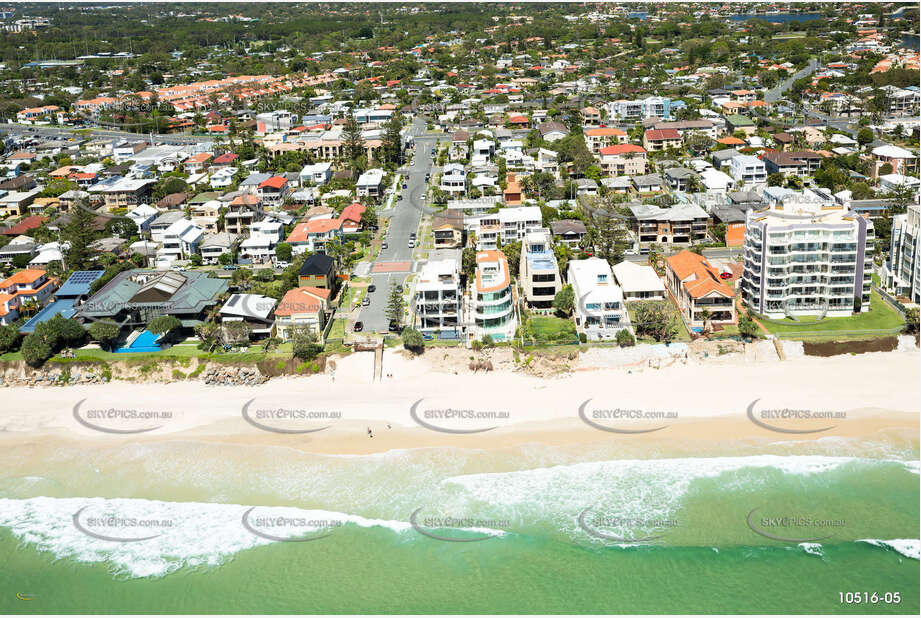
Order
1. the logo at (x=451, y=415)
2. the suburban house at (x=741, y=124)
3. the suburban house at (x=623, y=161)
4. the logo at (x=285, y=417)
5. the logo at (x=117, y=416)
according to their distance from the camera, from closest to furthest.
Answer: the logo at (x=451, y=415) → the logo at (x=285, y=417) → the logo at (x=117, y=416) → the suburban house at (x=623, y=161) → the suburban house at (x=741, y=124)

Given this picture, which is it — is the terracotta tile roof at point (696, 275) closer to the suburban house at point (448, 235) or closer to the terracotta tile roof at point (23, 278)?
the suburban house at point (448, 235)

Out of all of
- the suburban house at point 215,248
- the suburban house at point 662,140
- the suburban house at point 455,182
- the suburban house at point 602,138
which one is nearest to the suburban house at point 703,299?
the suburban house at point 455,182

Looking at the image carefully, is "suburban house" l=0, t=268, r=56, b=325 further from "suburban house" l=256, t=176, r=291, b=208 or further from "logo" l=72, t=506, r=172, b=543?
"suburban house" l=256, t=176, r=291, b=208

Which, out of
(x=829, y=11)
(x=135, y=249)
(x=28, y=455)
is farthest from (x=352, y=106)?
(x=829, y=11)

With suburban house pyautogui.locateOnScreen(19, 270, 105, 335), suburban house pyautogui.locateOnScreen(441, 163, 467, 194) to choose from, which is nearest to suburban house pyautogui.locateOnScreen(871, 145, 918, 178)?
suburban house pyautogui.locateOnScreen(441, 163, 467, 194)

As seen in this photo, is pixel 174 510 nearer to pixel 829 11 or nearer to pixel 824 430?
pixel 824 430

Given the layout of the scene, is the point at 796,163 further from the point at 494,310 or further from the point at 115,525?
the point at 115,525
